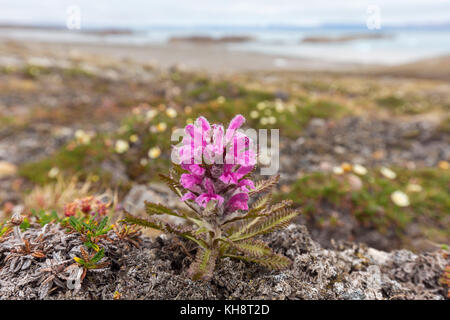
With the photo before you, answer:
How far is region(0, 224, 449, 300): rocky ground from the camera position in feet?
7.54

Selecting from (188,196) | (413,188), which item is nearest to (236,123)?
(188,196)

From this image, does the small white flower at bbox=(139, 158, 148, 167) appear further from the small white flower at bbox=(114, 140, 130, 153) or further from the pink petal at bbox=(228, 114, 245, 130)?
the pink petal at bbox=(228, 114, 245, 130)

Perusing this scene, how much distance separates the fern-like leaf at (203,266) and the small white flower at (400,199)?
459cm

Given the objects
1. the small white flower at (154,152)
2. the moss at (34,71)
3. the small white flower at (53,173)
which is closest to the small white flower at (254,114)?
the small white flower at (154,152)

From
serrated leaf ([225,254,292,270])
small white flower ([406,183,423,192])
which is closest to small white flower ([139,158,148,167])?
serrated leaf ([225,254,292,270])

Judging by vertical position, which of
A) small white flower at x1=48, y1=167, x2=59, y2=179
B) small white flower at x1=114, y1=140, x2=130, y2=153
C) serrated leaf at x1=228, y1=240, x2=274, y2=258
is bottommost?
small white flower at x1=48, y1=167, x2=59, y2=179

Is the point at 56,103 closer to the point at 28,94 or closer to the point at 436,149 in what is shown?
the point at 28,94

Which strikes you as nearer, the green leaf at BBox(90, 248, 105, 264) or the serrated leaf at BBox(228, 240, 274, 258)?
the serrated leaf at BBox(228, 240, 274, 258)

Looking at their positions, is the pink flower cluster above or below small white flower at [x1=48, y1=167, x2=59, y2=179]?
above

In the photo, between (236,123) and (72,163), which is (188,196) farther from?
(72,163)

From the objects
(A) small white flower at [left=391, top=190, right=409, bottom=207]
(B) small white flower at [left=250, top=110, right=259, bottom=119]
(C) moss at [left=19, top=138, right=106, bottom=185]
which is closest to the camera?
(A) small white flower at [left=391, top=190, right=409, bottom=207]

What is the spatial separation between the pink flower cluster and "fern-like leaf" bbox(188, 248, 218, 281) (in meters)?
0.42

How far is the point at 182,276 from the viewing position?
2.48 m

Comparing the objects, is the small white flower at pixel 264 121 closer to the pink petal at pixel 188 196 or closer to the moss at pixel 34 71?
the pink petal at pixel 188 196
